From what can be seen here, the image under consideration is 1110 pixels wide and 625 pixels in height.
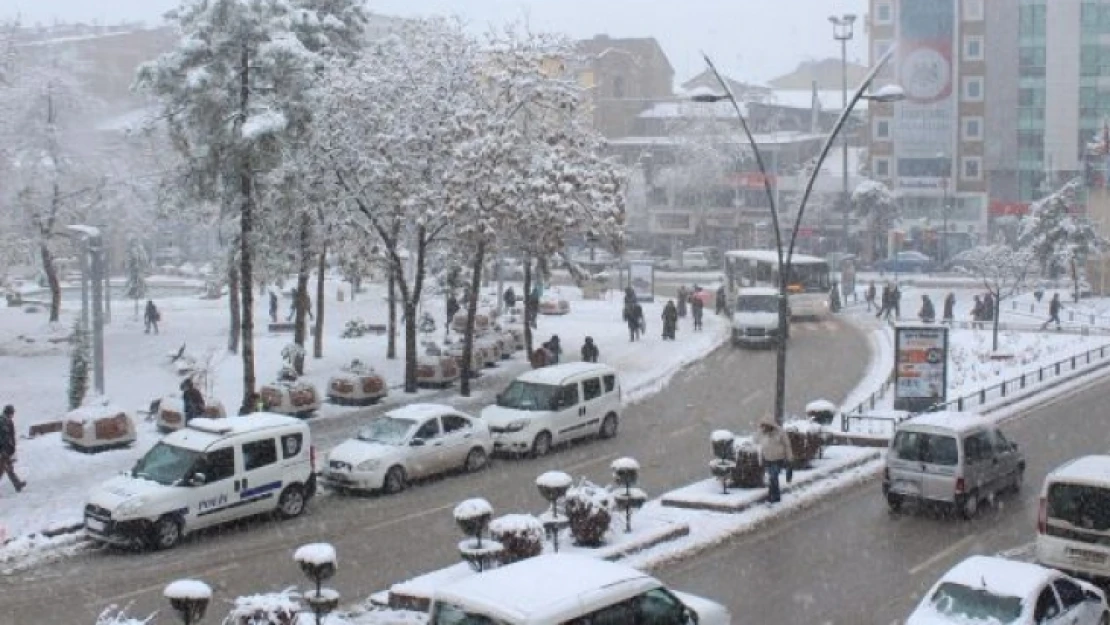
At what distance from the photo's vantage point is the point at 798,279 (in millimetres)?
53750

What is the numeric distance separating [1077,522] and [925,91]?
70.5 meters

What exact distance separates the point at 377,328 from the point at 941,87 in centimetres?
4855

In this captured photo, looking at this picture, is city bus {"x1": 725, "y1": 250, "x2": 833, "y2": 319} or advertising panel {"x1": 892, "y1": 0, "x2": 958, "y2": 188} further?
advertising panel {"x1": 892, "y1": 0, "x2": 958, "y2": 188}

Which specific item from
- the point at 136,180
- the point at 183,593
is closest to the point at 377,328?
the point at 136,180

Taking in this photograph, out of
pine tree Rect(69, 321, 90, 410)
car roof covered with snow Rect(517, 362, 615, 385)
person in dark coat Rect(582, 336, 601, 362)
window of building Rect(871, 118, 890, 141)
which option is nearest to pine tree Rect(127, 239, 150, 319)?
person in dark coat Rect(582, 336, 601, 362)

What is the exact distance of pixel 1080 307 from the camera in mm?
58250

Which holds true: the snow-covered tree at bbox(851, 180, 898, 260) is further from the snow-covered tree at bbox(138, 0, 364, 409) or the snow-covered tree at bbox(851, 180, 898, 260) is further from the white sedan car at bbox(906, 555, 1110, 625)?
the white sedan car at bbox(906, 555, 1110, 625)

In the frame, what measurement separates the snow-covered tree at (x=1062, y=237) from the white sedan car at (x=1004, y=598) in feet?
163

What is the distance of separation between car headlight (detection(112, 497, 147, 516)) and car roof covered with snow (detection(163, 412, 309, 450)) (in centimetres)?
140

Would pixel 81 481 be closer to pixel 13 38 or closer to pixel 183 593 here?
pixel 183 593

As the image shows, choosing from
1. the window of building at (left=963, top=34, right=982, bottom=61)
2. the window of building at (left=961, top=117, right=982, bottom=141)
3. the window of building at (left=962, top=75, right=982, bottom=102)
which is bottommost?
the window of building at (left=961, top=117, right=982, bottom=141)

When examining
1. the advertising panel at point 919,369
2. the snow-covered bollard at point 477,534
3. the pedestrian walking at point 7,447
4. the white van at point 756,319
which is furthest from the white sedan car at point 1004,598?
the white van at point 756,319

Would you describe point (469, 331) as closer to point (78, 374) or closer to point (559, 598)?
point (78, 374)

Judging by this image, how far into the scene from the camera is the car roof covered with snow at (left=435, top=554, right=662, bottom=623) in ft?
34.3
